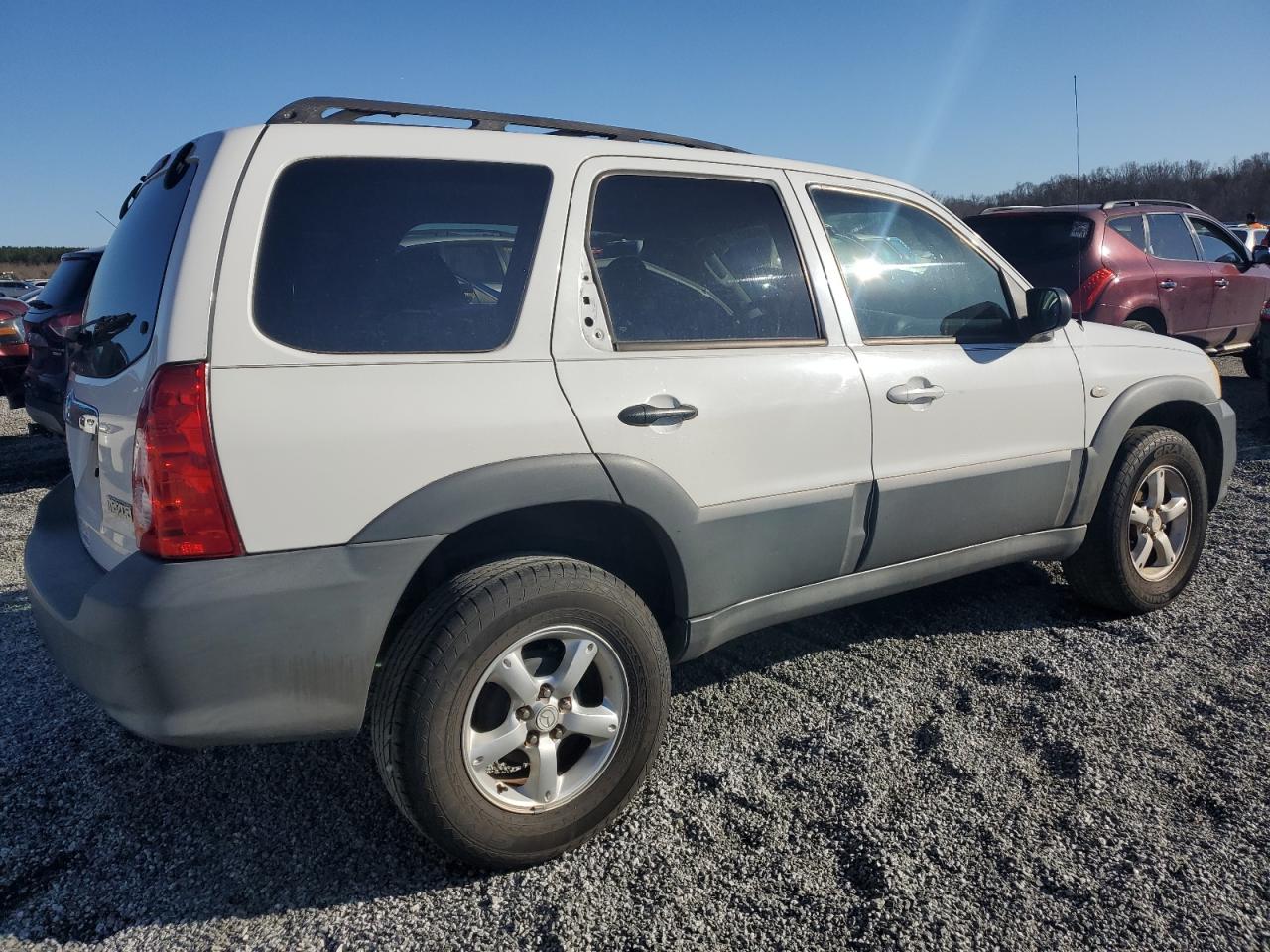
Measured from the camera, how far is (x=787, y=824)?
2436mm

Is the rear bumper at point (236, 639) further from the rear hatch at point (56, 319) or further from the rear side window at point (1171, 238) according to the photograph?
the rear side window at point (1171, 238)

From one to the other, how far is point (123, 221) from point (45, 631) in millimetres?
1184

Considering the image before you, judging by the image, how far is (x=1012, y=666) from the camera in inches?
132

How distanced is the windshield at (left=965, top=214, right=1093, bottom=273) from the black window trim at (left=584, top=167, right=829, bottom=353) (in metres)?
5.64

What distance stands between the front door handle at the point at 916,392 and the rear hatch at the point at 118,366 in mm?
2073

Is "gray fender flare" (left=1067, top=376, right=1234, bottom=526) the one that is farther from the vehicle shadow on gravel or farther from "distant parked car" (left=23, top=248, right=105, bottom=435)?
the vehicle shadow on gravel

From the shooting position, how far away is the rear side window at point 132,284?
6.78 ft

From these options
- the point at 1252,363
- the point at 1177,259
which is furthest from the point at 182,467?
the point at 1252,363

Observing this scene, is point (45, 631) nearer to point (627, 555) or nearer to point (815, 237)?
Answer: point (627, 555)

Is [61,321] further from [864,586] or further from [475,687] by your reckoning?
[864,586]

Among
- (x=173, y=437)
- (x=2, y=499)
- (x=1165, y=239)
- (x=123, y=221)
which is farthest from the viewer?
(x=1165, y=239)

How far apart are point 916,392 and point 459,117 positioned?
1638 mm

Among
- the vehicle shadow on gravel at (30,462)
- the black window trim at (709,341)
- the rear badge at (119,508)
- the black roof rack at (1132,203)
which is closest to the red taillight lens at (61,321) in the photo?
the vehicle shadow on gravel at (30,462)

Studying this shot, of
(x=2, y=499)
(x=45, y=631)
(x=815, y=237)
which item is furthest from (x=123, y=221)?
(x=2, y=499)
